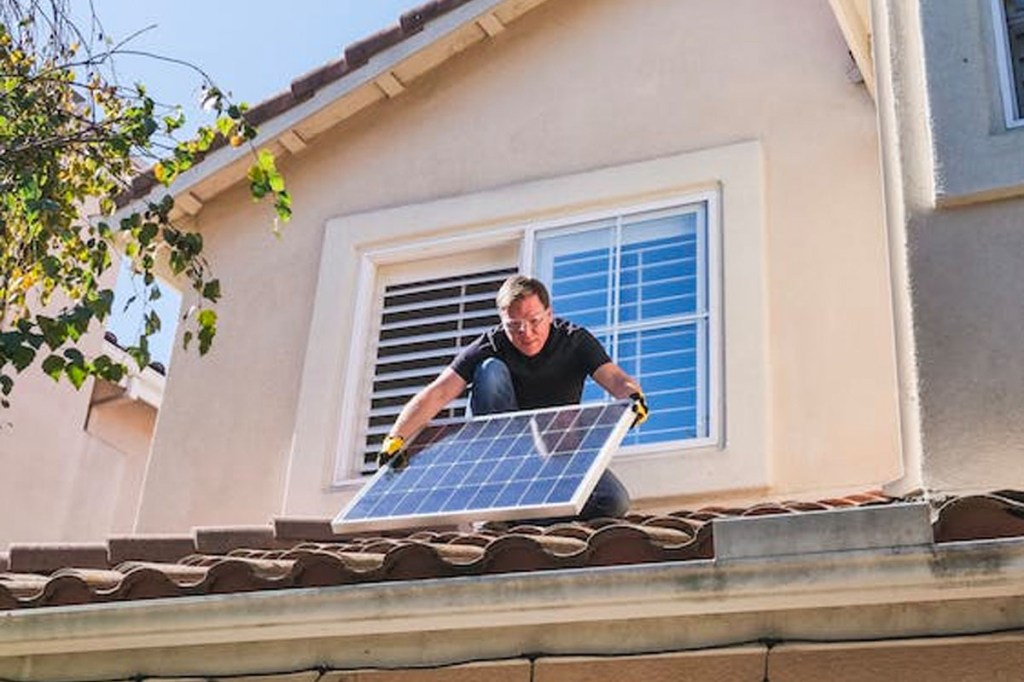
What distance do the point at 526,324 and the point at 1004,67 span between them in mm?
2367

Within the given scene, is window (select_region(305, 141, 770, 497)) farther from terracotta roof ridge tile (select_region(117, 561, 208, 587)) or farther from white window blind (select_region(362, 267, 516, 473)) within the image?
terracotta roof ridge tile (select_region(117, 561, 208, 587))

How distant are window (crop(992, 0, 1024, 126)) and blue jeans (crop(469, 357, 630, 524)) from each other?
2.26 m

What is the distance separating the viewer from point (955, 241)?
5895 mm

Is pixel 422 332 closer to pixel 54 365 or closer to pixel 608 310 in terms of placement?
pixel 608 310

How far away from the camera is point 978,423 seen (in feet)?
18.0

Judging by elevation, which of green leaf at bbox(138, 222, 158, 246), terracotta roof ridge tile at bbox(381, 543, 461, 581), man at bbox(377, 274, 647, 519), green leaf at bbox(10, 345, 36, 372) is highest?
green leaf at bbox(138, 222, 158, 246)

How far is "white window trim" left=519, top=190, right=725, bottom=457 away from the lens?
8.01 meters

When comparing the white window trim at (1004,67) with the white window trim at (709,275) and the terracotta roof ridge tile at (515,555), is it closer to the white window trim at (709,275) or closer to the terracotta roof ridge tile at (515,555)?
the white window trim at (709,275)

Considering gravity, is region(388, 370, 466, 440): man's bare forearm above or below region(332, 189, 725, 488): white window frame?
below

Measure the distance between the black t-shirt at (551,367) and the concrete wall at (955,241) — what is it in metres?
1.66

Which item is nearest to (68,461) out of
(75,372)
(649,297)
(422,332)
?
(422,332)

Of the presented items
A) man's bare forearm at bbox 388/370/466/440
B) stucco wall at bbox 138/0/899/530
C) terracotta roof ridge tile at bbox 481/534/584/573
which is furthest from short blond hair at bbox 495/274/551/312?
terracotta roof ridge tile at bbox 481/534/584/573

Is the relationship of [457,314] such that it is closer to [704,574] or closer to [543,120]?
[543,120]

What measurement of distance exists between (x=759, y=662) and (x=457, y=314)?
456 centimetres
